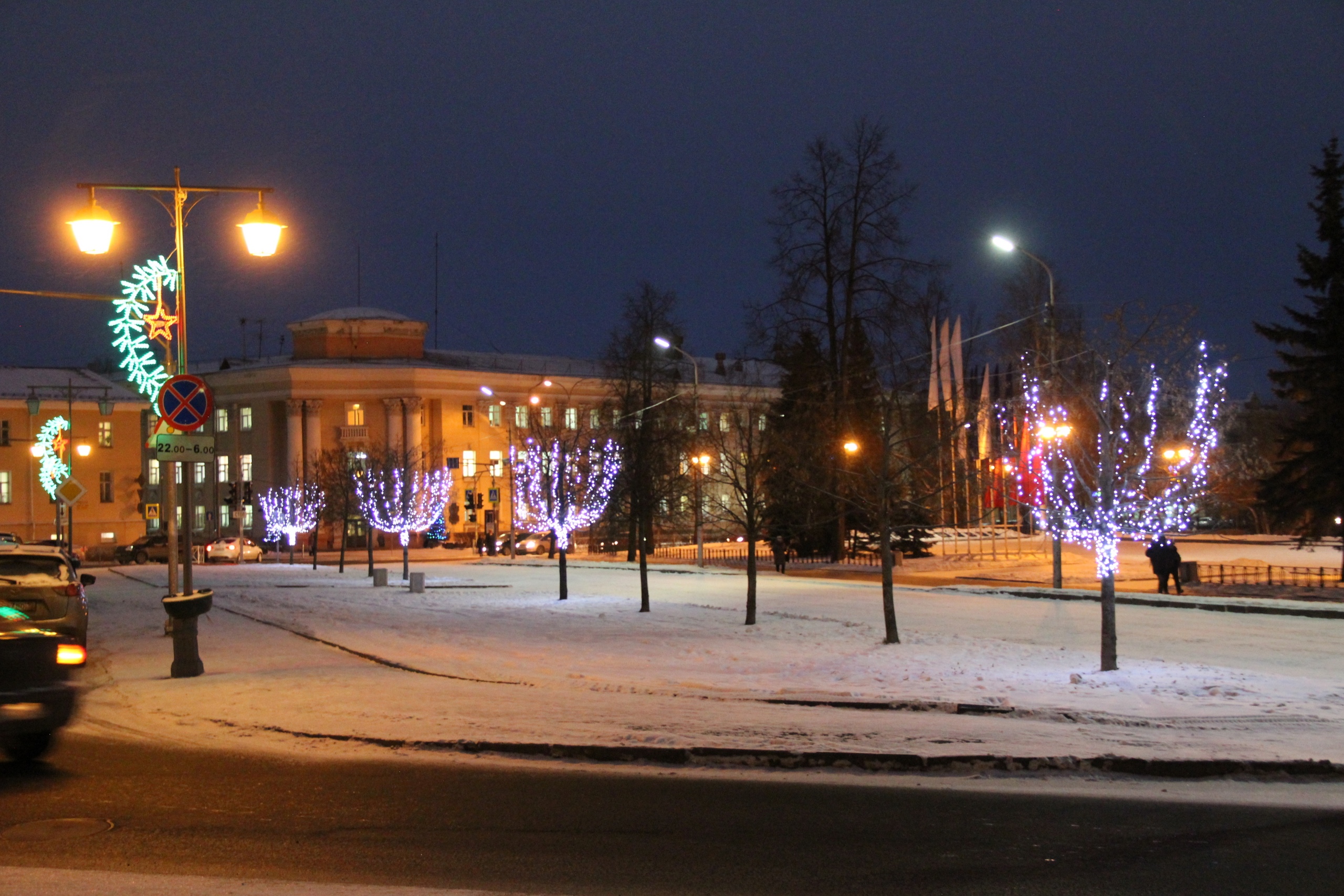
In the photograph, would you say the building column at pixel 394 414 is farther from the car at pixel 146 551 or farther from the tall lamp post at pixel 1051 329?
the tall lamp post at pixel 1051 329

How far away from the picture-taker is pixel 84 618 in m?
14.8

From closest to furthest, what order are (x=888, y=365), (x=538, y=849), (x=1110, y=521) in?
(x=538, y=849) → (x=1110, y=521) → (x=888, y=365)

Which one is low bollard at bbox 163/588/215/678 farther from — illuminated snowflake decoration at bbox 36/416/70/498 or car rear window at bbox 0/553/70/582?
illuminated snowflake decoration at bbox 36/416/70/498

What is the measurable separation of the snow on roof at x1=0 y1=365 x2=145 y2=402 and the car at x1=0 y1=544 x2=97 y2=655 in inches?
3104

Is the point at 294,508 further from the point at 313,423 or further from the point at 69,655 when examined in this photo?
the point at 69,655

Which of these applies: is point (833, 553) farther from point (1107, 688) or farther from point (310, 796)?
point (310, 796)

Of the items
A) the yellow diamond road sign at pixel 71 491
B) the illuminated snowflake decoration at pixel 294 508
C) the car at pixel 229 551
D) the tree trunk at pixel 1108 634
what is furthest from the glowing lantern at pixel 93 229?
the car at pixel 229 551

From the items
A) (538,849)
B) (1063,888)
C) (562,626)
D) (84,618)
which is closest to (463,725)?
(538,849)

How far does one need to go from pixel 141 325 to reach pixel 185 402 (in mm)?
4620

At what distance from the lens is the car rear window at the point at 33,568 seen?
14.2 meters

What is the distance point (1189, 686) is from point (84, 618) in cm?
1336

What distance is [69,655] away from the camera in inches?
420

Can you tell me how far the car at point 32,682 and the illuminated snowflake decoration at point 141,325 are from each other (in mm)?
10199

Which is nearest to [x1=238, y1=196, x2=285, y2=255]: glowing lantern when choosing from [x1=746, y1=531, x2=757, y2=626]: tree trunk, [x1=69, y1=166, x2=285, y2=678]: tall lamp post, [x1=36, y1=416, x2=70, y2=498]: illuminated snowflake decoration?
[x1=69, y1=166, x2=285, y2=678]: tall lamp post
